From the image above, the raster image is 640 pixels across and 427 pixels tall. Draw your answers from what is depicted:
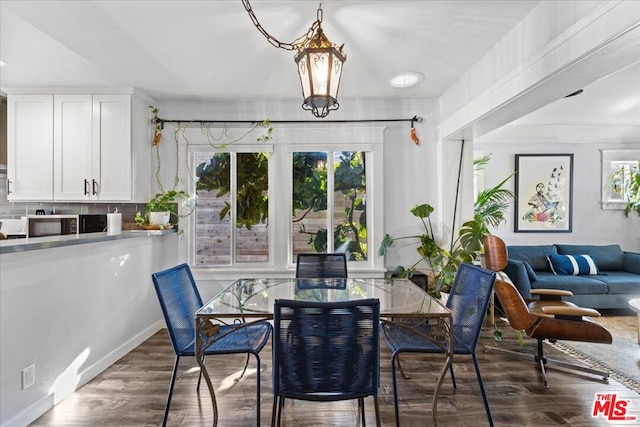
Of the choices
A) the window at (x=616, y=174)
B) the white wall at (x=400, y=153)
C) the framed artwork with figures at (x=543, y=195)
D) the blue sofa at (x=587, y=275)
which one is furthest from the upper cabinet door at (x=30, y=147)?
the window at (x=616, y=174)

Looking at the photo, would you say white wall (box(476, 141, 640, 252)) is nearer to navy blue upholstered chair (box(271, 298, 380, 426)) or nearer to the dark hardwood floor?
the dark hardwood floor

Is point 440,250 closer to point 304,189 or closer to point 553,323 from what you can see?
point 553,323

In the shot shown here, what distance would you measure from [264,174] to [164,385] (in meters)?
2.25

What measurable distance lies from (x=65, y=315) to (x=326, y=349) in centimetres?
198

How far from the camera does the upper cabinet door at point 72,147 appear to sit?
356cm

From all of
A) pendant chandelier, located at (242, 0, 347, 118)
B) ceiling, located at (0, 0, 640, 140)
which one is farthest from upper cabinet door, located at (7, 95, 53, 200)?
pendant chandelier, located at (242, 0, 347, 118)

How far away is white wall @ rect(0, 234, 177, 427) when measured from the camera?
6.79 feet

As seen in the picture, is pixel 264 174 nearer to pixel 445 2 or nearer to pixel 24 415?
pixel 445 2

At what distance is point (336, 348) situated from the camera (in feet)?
5.30

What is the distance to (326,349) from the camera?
1616 mm

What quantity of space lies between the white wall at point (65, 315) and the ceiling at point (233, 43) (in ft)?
4.81

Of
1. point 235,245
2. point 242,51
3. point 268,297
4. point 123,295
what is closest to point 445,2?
point 242,51

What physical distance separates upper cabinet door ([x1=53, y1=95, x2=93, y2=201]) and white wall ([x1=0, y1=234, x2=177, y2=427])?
0.84 metres

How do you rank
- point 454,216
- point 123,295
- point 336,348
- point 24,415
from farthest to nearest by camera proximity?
1. point 454,216
2. point 123,295
3. point 24,415
4. point 336,348
